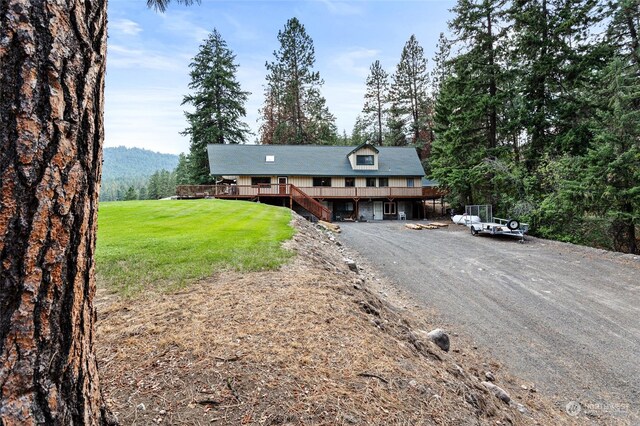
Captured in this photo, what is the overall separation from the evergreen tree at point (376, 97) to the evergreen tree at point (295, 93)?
Answer: 19.0ft

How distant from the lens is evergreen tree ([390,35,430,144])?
3569 cm

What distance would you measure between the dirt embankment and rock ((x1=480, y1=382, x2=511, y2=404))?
0.23 ft

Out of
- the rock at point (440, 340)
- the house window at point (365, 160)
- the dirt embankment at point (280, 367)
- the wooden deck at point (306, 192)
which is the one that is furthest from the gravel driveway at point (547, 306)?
the house window at point (365, 160)

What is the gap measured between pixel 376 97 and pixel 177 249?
1480 inches

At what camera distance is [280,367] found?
8.42 feet

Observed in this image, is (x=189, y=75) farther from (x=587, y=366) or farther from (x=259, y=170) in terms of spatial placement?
(x=587, y=366)

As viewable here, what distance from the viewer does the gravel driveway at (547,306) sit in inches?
166

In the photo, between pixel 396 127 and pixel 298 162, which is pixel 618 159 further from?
pixel 396 127

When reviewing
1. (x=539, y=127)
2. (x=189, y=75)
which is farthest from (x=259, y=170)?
(x=539, y=127)

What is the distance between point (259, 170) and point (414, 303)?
837 inches

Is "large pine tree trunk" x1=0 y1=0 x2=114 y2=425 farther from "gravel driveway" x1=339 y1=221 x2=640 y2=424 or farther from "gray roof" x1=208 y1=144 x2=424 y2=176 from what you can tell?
"gray roof" x1=208 y1=144 x2=424 y2=176

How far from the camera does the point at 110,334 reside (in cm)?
323

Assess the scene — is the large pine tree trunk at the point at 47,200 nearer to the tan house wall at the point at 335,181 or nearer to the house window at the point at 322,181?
the tan house wall at the point at 335,181

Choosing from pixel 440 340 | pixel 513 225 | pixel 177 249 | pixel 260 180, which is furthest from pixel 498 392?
pixel 260 180
